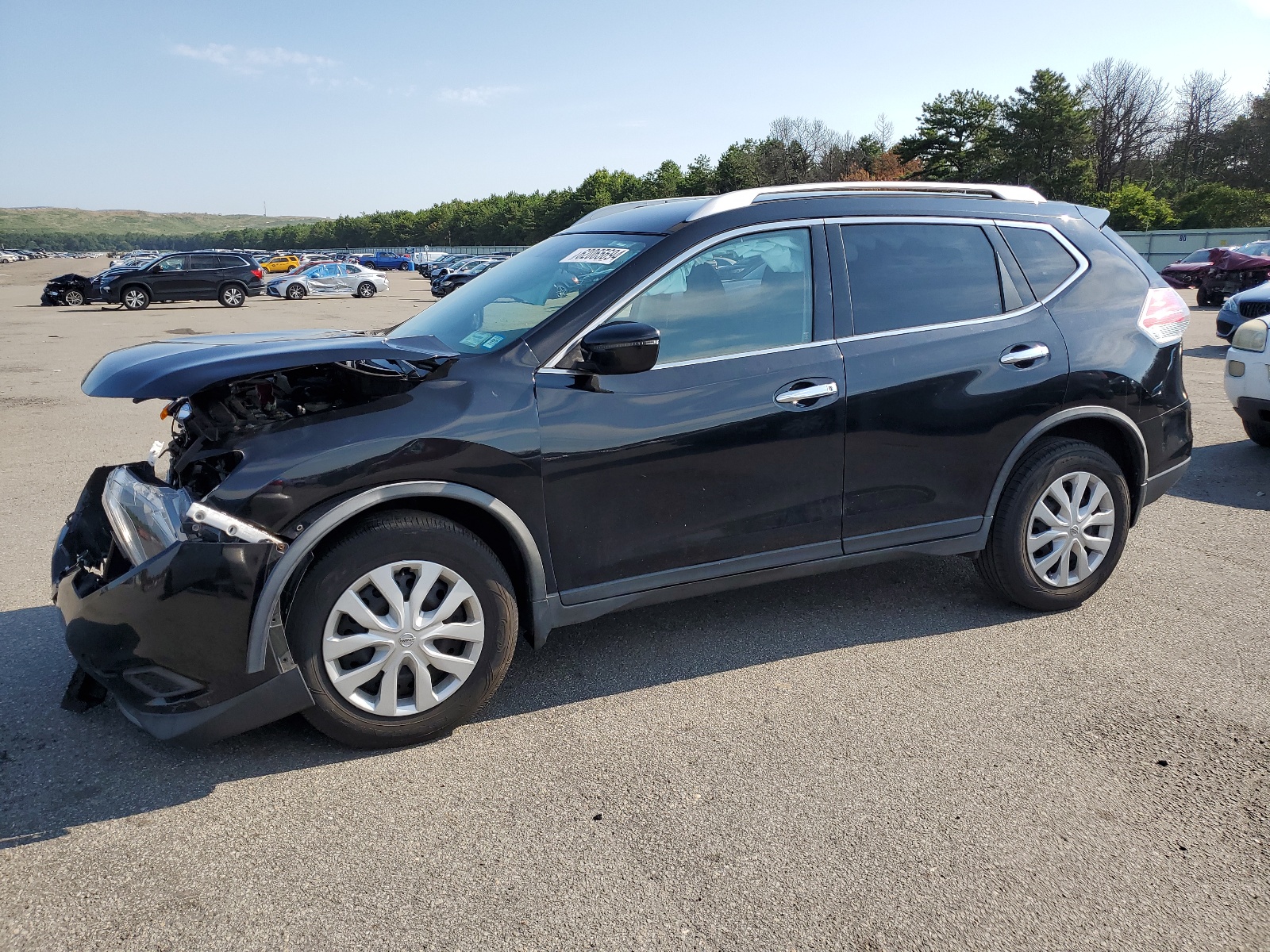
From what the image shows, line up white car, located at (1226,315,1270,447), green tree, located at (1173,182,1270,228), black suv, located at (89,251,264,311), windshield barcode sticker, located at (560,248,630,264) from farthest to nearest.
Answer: green tree, located at (1173,182,1270,228) < black suv, located at (89,251,264,311) < white car, located at (1226,315,1270,447) < windshield barcode sticker, located at (560,248,630,264)

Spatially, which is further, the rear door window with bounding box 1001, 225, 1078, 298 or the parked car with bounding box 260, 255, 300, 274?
the parked car with bounding box 260, 255, 300, 274

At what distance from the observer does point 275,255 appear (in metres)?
63.1

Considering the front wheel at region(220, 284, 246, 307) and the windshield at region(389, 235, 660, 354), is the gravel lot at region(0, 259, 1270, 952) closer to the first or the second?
the windshield at region(389, 235, 660, 354)

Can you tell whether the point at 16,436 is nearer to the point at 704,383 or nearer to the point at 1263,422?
→ the point at 704,383

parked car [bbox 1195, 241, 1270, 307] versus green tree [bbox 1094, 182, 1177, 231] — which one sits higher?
green tree [bbox 1094, 182, 1177, 231]

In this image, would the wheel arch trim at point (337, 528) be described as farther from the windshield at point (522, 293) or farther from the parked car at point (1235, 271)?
the parked car at point (1235, 271)

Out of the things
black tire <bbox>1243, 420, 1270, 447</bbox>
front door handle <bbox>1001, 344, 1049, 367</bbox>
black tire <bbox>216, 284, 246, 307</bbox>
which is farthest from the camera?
black tire <bbox>216, 284, 246, 307</bbox>

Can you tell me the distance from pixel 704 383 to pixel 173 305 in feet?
114

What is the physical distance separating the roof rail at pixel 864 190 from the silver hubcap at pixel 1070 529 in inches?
54.1

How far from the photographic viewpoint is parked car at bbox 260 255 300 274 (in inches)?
2299

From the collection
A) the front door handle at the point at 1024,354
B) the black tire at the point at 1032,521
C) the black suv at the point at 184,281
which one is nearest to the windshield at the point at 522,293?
the front door handle at the point at 1024,354

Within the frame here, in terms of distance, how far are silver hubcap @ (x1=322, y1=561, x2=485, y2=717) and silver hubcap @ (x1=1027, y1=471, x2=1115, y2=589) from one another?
2.63m

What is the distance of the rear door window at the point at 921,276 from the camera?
13.1 ft

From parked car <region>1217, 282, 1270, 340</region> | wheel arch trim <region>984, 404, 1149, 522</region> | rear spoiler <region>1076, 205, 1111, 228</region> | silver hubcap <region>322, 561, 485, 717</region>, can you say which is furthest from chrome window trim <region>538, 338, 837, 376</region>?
parked car <region>1217, 282, 1270, 340</region>
